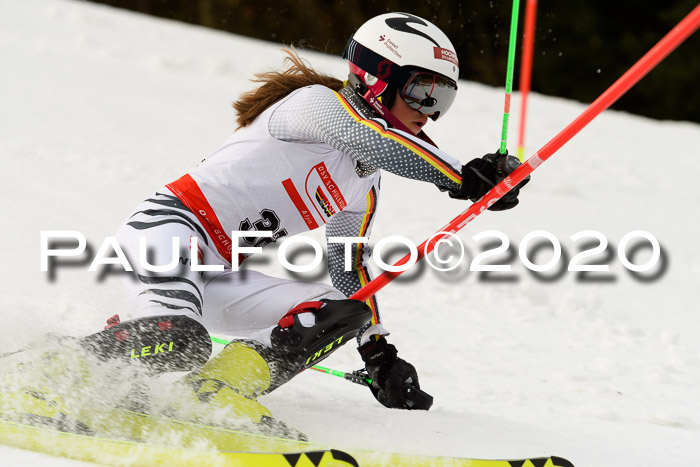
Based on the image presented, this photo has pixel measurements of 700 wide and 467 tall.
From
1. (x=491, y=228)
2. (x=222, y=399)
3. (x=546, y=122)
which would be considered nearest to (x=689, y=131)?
(x=546, y=122)

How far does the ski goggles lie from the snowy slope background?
0.97 m

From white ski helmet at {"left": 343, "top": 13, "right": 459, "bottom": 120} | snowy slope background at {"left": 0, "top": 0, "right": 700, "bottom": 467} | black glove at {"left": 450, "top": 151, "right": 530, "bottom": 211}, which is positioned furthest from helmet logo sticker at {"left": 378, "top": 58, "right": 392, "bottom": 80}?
snowy slope background at {"left": 0, "top": 0, "right": 700, "bottom": 467}

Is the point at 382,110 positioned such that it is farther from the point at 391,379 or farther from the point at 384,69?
the point at 391,379

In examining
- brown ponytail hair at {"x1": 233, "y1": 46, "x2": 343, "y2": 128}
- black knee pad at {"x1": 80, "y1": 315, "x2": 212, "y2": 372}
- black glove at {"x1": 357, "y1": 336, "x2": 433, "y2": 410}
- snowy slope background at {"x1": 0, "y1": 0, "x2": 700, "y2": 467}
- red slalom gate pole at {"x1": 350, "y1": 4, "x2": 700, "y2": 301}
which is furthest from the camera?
black glove at {"x1": 357, "y1": 336, "x2": 433, "y2": 410}

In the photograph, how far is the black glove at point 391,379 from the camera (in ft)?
10.1

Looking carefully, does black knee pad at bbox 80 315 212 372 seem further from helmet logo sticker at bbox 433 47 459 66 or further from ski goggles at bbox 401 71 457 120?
helmet logo sticker at bbox 433 47 459 66

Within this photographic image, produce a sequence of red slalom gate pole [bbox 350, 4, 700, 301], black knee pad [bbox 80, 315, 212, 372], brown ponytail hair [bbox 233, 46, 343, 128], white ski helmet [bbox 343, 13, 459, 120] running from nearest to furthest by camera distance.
→ red slalom gate pole [bbox 350, 4, 700, 301], black knee pad [bbox 80, 315, 212, 372], white ski helmet [bbox 343, 13, 459, 120], brown ponytail hair [bbox 233, 46, 343, 128]

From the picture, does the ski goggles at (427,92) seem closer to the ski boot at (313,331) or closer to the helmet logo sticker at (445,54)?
the helmet logo sticker at (445,54)

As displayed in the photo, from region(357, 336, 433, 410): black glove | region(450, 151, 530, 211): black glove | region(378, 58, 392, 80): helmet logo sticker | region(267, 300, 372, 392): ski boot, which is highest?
region(378, 58, 392, 80): helmet logo sticker

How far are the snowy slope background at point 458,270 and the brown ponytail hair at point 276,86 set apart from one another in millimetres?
935

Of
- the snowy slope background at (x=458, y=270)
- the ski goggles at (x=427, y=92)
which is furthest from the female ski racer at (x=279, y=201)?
the snowy slope background at (x=458, y=270)

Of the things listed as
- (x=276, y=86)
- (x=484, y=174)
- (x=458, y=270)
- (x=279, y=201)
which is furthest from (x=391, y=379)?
(x=458, y=270)

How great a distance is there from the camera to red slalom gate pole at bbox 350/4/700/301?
218 cm

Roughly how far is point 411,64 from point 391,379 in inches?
43.1
